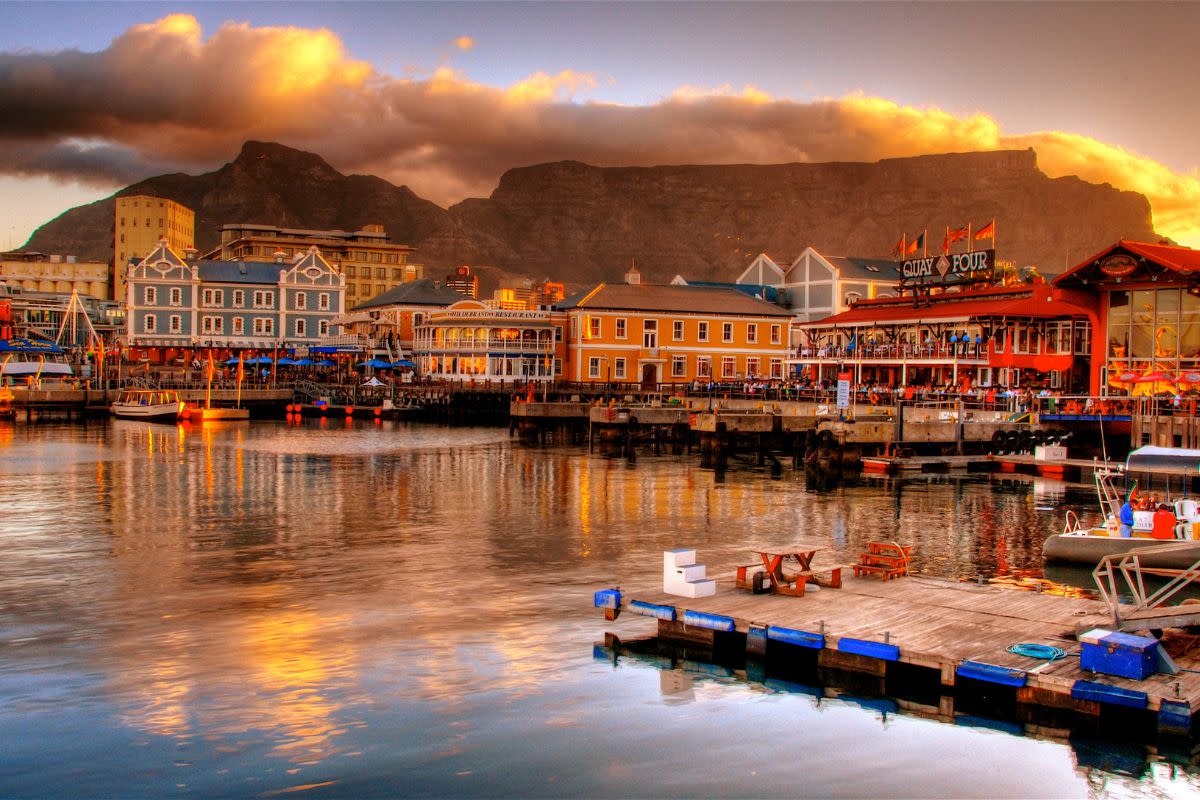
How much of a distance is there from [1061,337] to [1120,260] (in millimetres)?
9891

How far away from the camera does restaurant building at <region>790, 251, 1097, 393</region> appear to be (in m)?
67.1

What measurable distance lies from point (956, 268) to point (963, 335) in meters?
13.7

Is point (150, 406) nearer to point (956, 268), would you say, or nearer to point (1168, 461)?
point (956, 268)

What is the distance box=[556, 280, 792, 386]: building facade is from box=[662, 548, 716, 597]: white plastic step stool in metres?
73.9

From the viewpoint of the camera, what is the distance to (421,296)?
11844 centimetres

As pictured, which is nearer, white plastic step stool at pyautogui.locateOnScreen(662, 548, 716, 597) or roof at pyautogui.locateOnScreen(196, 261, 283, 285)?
white plastic step stool at pyautogui.locateOnScreen(662, 548, 716, 597)

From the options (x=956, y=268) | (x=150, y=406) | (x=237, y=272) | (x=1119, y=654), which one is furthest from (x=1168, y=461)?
(x=237, y=272)

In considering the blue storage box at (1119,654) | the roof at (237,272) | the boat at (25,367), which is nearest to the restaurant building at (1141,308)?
the blue storage box at (1119,654)

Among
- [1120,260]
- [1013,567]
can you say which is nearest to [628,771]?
[1013,567]

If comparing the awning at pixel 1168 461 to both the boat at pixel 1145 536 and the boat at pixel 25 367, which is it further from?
the boat at pixel 25 367

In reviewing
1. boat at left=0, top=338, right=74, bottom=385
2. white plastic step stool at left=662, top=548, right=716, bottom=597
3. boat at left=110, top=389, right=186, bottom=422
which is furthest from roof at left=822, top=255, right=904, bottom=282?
white plastic step stool at left=662, top=548, right=716, bottom=597

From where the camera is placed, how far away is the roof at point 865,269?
108m

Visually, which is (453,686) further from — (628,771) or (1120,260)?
(1120,260)

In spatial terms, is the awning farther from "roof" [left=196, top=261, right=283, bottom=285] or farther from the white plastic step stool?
"roof" [left=196, top=261, right=283, bottom=285]
